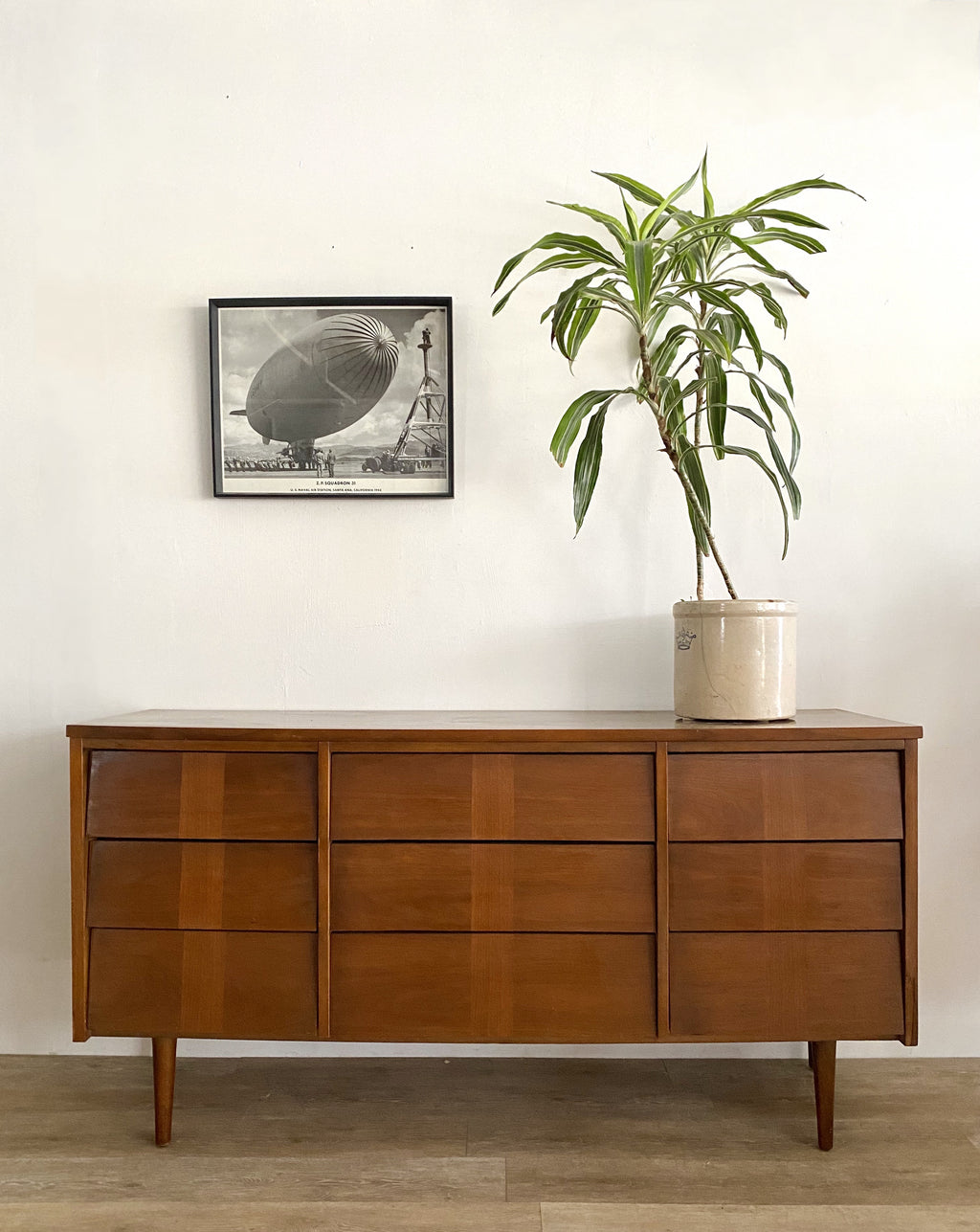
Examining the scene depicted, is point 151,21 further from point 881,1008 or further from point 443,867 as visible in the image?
point 881,1008

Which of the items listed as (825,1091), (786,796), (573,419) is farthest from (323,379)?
(825,1091)

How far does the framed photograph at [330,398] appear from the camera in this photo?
2.16m

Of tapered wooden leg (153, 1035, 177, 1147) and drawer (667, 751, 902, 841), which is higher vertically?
drawer (667, 751, 902, 841)

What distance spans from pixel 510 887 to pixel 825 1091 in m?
0.71

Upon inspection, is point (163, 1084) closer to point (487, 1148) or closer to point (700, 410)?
point (487, 1148)

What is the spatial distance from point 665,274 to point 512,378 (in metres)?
0.44

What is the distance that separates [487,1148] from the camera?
1771mm

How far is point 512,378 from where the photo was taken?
2.17m

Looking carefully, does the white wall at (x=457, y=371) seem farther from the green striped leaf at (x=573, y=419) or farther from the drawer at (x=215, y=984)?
the drawer at (x=215, y=984)

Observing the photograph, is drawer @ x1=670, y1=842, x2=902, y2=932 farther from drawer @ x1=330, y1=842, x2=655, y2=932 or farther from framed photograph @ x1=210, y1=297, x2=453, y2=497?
framed photograph @ x1=210, y1=297, x2=453, y2=497

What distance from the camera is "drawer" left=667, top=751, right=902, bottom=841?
169cm

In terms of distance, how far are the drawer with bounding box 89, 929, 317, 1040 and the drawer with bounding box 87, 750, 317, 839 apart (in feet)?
0.62

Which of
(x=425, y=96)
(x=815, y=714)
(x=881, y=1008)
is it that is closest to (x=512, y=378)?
(x=425, y=96)

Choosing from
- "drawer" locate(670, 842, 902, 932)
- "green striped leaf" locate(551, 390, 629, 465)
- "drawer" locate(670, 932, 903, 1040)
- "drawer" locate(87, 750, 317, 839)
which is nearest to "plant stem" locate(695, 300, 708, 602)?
"green striped leaf" locate(551, 390, 629, 465)
